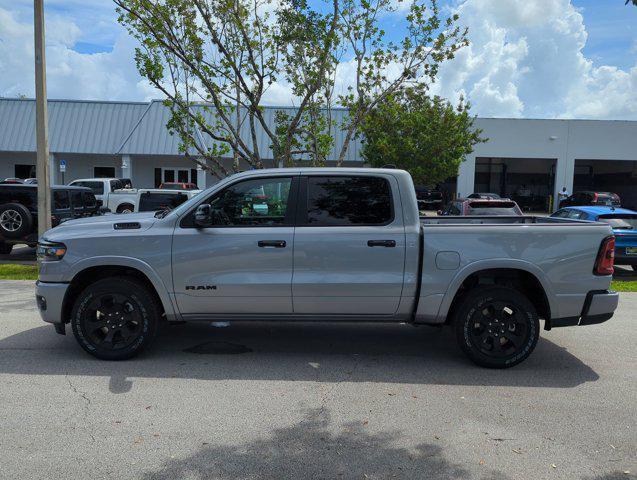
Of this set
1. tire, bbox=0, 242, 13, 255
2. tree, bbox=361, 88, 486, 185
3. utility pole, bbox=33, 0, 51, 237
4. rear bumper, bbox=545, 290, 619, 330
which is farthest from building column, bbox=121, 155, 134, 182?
rear bumper, bbox=545, 290, 619, 330

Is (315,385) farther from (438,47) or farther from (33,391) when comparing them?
(438,47)

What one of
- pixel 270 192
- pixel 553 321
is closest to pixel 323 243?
pixel 270 192

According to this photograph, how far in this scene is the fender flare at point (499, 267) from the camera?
5278mm

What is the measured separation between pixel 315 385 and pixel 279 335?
1699 millimetres

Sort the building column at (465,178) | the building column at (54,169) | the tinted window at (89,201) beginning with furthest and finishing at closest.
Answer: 1. the building column at (465,178)
2. the building column at (54,169)
3. the tinted window at (89,201)

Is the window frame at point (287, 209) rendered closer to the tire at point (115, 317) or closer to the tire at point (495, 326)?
Result: the tire at point (115, 317)

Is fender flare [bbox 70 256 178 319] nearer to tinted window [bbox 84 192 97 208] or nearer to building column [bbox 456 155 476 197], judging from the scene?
tinted window [bbox 84 192 97 208]

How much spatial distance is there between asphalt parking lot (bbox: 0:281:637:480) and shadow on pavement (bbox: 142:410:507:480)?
12 millimetres

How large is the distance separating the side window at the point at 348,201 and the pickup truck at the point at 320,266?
0.04 feet

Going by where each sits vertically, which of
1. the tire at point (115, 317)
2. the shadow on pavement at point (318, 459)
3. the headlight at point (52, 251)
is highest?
the headlight at point (52, 251)

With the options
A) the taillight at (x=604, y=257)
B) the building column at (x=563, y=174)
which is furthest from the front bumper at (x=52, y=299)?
the building column at (x=563, y=174)

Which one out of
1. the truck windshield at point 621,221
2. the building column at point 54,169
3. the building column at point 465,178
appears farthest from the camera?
the building column at point 465,178

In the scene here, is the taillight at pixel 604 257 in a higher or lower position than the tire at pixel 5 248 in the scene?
higher

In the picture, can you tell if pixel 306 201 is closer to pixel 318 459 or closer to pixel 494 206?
pixel 318 459
